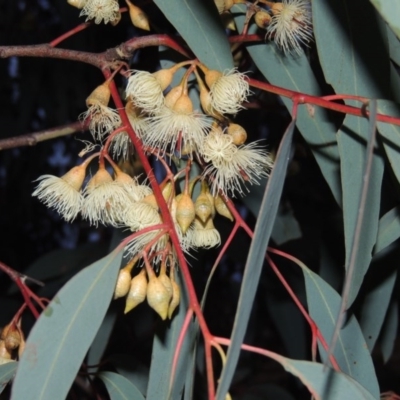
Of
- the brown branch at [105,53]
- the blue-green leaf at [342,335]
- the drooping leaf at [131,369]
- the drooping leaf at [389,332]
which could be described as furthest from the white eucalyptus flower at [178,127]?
the drooping leaf at [389,332]

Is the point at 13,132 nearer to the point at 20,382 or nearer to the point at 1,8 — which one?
the point at 1,8

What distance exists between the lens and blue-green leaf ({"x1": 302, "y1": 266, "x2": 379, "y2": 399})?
3.48 feet

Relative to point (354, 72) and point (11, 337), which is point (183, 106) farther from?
point (11, 337)

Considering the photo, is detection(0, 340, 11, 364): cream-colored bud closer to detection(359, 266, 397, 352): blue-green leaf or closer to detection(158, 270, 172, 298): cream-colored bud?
detection(158, 270, 172, 298): cream-colored bud

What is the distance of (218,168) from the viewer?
0.95m

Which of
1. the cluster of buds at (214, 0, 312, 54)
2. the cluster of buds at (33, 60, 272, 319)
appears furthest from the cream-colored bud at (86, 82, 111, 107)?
the cluster of buds at (214, 0, 312, 54)

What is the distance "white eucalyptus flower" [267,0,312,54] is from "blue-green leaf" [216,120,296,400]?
34 centimetres

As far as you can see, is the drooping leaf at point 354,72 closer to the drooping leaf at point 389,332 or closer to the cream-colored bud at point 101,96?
the cream-colored bud at point 101,96

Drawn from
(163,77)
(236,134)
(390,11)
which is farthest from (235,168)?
(390,11)

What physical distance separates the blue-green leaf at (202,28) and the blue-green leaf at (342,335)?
340mm

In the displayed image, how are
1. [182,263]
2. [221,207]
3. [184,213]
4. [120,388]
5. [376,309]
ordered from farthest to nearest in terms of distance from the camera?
[376,309] → [120,388] → [221,207] → [184,213] → [182,263]

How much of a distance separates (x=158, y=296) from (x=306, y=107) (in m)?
0.38

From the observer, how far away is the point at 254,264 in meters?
0.71

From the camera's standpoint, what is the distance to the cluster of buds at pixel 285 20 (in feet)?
3.51
